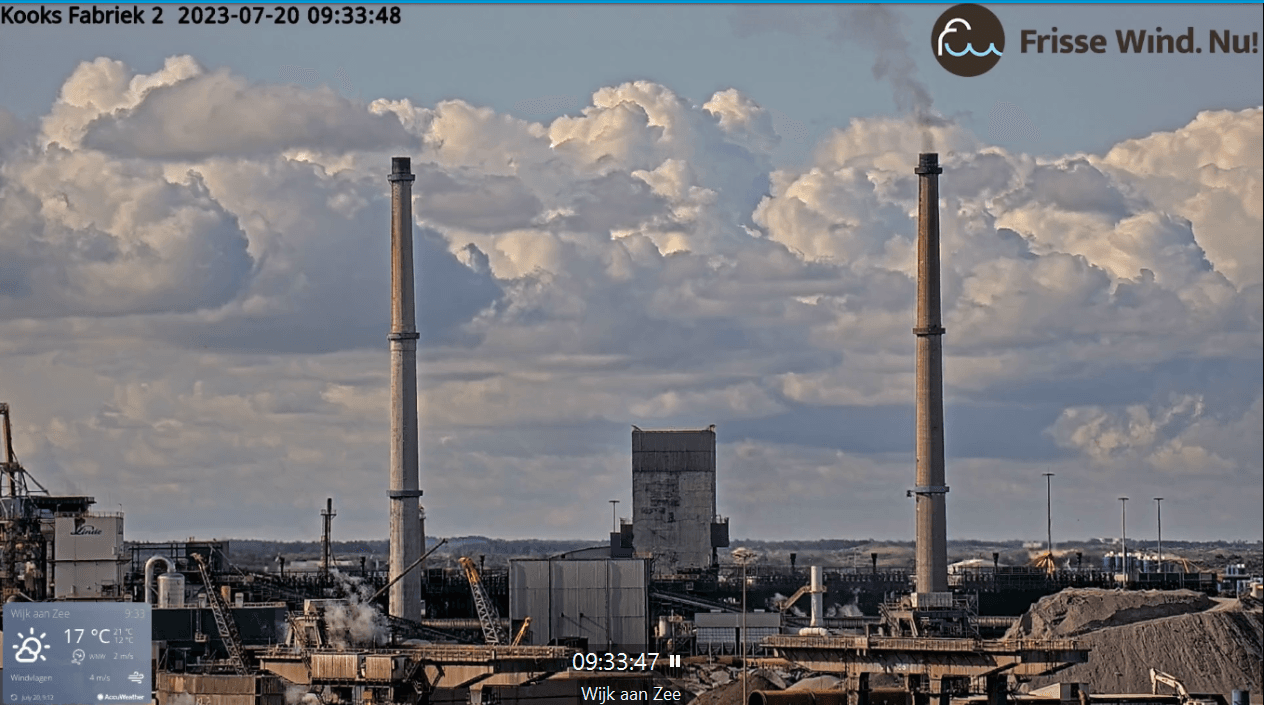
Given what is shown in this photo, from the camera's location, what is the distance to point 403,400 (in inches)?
4439

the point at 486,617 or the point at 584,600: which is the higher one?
the point at 584,600

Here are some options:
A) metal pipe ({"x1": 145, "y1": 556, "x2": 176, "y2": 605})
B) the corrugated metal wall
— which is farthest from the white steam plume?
the corrugated metal wall

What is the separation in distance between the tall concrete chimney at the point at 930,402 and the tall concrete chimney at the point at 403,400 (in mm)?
28599

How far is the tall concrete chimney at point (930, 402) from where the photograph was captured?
349 feet

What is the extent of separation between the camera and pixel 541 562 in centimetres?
11088

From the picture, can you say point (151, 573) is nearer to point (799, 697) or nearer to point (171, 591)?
point (171, 591)

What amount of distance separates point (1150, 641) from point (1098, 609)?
10282 mm

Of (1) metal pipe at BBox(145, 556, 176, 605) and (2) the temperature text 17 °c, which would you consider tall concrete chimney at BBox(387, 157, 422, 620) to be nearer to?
(1) metal pipe at BBox(145, 556, 176, 605)

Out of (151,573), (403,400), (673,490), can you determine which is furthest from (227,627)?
(673,490)

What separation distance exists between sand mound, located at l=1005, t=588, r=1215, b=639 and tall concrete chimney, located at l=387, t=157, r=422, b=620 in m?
37.6

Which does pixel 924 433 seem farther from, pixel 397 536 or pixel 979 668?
pixel 397 536

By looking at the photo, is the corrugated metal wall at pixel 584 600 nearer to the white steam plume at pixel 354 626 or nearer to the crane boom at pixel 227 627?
the white steam plume at pixel 354 626
